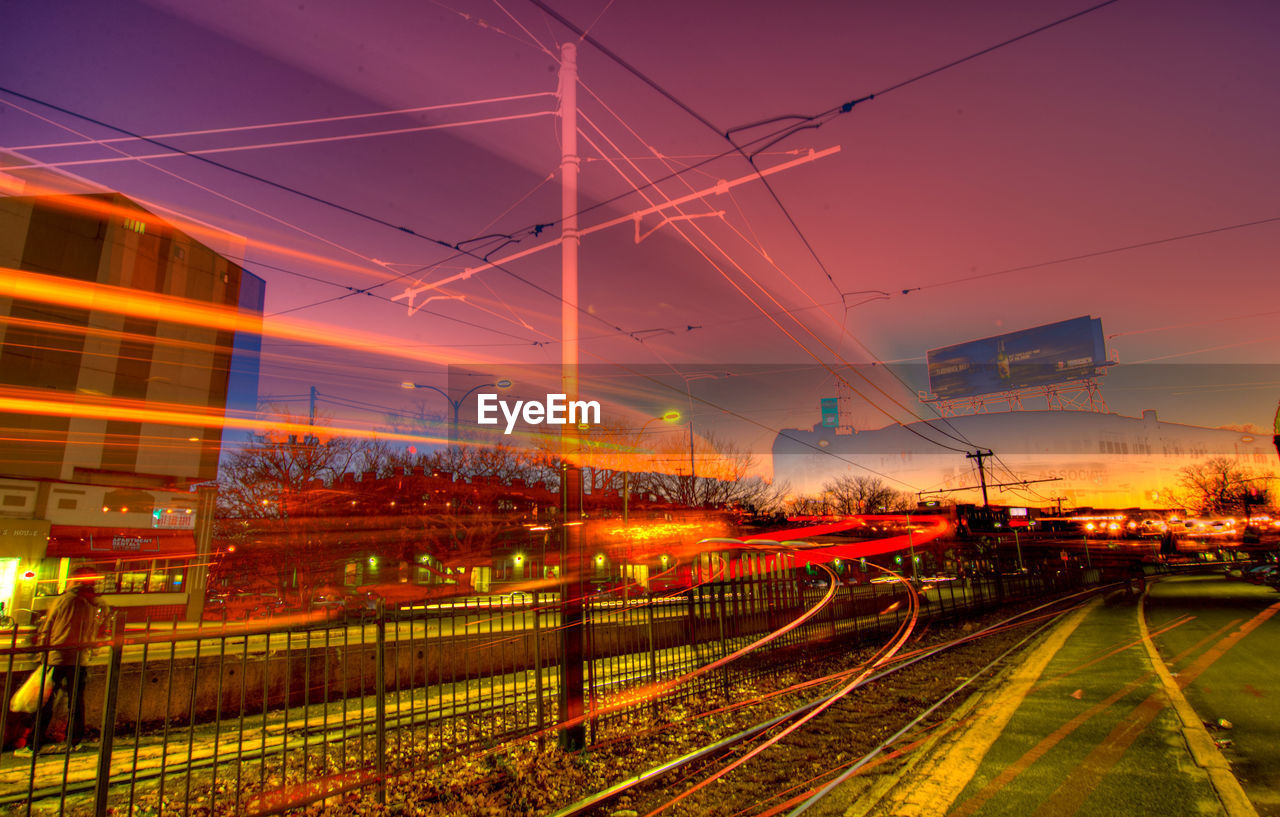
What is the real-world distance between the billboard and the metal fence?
44.9 m

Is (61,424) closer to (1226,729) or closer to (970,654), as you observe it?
(970,654)

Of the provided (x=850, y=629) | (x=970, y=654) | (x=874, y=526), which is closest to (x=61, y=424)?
(x=850, y=629)

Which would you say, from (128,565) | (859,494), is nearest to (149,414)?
(128,565)

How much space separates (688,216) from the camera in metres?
9.97

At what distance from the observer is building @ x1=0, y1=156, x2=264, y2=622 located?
87.9ft

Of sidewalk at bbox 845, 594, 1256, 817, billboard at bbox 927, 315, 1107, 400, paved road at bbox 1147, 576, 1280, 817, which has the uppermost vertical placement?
billboard at bbox 927, 315, 1107, 400

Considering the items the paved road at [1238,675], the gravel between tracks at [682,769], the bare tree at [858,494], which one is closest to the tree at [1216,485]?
the bare tree at [858,494]

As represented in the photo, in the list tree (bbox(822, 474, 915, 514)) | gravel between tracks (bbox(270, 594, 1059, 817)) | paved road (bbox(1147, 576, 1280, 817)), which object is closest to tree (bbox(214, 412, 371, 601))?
gravel between tracks (bbox(270, 594, 1059, 817))

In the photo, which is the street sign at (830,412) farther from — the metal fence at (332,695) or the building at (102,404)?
the building at (102,404)

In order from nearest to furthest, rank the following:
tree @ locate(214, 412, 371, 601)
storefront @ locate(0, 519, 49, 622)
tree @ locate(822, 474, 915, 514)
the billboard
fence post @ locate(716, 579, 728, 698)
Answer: fence post @ locate(716, 579, 728, 698)
storefront @ locate(0, 519, 49, 622)
tree @ locate(214, 412, 371, 601)
the billboard
tree @ locate(822, 474, 915, 514)

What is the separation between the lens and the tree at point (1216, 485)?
86.9 m

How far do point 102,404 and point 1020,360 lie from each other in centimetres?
6683

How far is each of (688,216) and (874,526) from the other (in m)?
48.9

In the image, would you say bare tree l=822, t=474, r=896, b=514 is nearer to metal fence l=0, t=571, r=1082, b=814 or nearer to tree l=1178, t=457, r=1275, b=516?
tree l=1178, t=457, r=1275, b=516
